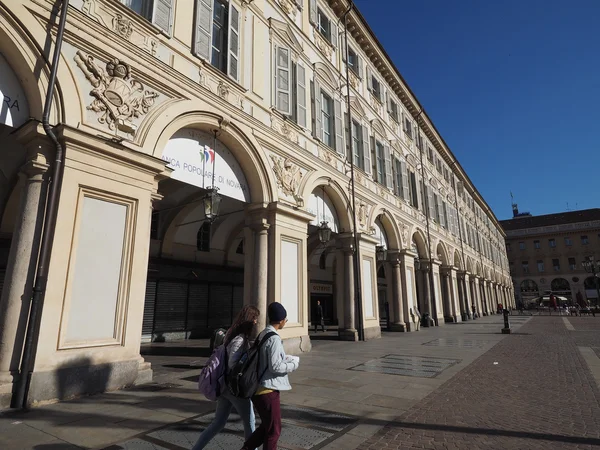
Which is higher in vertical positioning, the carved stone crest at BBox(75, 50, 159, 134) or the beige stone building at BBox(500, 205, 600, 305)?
the beige stone building at BBox(500, 205, 600, 305)

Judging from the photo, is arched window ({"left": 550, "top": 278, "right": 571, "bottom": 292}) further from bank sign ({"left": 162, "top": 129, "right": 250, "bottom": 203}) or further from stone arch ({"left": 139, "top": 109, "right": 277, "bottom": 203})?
bank sign ({"left": 162, "top": 129, "right": 250, "bottom": 203})

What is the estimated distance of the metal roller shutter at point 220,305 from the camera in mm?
15945

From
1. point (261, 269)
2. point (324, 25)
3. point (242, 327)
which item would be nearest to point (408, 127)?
point (324, 25)

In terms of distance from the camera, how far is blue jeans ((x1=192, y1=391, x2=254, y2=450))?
3082mm

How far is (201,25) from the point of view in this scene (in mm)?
8953

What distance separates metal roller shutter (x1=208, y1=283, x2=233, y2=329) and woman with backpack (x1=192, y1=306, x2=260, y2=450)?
13180 mm

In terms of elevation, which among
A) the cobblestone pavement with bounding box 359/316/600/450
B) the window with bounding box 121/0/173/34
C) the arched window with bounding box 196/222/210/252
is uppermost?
the window with bounding box 121/0/173/34

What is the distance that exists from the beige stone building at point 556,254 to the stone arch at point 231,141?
64667 millimetres

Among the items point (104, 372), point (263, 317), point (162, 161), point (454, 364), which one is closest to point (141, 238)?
point (162, 161)

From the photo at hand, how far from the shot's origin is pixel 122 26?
23.5 feet

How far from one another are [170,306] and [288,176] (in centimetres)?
714

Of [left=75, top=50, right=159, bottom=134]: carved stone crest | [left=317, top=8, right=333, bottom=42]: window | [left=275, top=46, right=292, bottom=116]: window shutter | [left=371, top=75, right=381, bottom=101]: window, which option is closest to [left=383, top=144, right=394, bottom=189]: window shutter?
[left=371, top=75, right=381, bottom=101]: window

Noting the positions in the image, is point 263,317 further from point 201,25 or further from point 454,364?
point 201,25

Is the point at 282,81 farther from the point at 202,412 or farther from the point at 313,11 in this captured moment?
the point at 202,412
